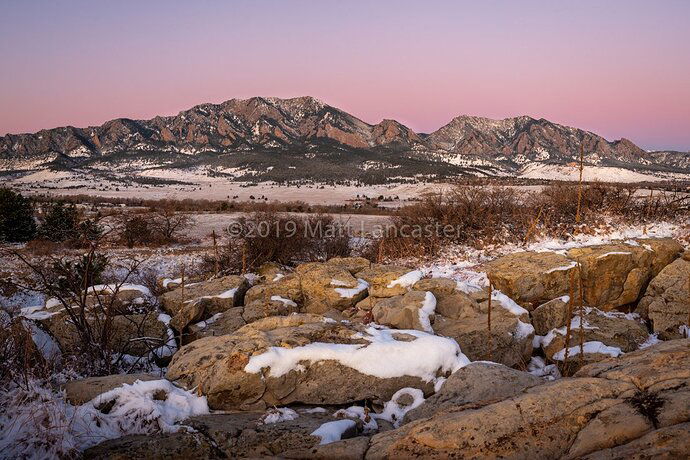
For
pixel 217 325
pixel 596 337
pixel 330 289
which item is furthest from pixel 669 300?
pixel 217 325

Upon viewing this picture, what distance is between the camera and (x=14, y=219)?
2909 cm

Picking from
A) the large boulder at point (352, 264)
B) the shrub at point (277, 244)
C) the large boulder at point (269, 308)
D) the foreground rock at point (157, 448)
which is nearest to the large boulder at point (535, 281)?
the large boulder at point (352, 264)

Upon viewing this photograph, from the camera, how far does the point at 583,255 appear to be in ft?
39.5

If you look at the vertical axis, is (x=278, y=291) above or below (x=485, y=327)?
above

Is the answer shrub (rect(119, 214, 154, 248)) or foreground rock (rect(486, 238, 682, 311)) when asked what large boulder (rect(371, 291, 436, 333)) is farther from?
shrub (rect(119, 214, 154, 248))

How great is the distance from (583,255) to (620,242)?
170 cm

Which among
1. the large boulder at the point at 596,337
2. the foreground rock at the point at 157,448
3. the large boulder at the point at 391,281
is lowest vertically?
the large boulder at the point at 596,337

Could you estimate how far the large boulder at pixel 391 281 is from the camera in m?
10.7

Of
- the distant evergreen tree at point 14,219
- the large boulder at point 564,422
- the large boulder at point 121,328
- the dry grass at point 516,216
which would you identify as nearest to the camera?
the large boulder at point 564,422

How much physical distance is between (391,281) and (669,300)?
748cm

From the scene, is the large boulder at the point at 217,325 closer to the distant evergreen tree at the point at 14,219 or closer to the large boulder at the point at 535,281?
the large boulder at the point at 535,281

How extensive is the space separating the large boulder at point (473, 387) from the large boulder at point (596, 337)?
436 centimetres

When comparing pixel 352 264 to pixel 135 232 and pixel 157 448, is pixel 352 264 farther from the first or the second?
pixel 135 232

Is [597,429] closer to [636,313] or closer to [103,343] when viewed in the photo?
[103,343]
